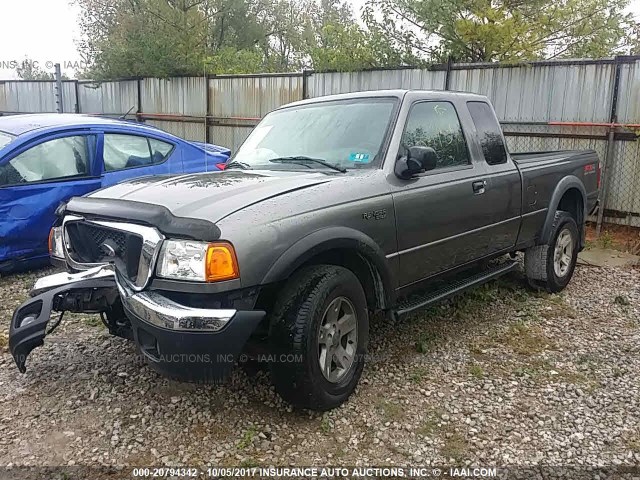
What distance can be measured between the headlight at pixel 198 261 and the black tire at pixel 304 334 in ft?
1.38

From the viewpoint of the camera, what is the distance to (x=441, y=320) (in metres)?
4.98

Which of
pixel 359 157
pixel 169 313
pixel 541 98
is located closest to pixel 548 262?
pixel 359 157

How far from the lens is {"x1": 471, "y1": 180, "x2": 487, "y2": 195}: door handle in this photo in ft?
14.7

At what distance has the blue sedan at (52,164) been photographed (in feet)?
18.2

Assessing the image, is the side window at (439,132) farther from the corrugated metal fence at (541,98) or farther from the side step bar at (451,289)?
the corrugated metal fence at (541,98)

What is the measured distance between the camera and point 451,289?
4.39m

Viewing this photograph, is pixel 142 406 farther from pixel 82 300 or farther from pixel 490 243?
pixel 490 243

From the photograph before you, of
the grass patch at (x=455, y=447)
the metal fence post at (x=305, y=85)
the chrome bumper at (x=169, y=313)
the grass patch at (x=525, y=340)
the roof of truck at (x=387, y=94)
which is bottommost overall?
the grass patch at (x=455, y=447)

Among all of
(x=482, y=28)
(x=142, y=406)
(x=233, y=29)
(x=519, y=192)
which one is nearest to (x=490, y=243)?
(x=519, y=192)

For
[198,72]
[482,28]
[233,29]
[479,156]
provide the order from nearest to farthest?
1. [479,156]
2. [482,28]
3. [198,72]
4. [233,29]

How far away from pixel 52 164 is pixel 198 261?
3883 millimetres

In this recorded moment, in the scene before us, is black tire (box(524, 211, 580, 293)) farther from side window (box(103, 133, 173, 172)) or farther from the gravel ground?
side window (box(103, 133, 173, 172))

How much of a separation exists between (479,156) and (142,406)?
10.6 feet

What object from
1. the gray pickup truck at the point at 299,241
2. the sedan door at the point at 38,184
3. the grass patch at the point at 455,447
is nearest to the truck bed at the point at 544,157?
the gray pickup truck at the point at 299,241
